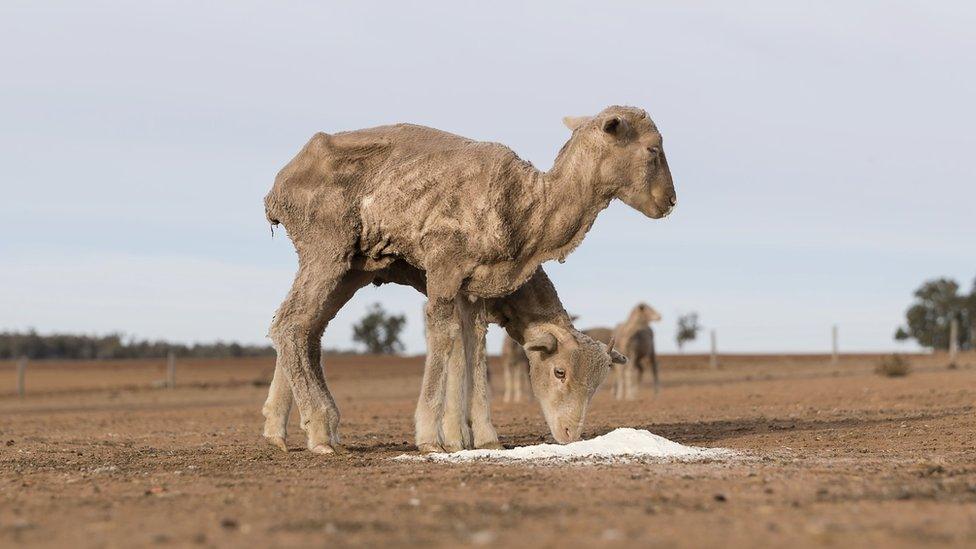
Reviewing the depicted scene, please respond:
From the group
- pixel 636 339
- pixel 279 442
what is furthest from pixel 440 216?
pixel 636 339

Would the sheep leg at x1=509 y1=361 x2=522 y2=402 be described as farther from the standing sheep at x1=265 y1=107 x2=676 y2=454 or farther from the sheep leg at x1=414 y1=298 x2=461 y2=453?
the sheep leg at x1=414 y1=298 x2=461 y2=453

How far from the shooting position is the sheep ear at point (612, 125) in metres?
11.7

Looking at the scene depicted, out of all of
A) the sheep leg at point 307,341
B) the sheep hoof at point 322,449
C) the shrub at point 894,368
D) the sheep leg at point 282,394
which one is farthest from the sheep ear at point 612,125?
the shrub at point 894,368

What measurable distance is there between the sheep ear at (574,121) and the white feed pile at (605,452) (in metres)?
3.01

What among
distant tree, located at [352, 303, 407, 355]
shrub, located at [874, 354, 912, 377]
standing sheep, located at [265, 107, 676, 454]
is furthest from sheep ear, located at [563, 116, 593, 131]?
distant tree, located at [352, 303, 407, 355]

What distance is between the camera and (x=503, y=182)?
1198 centimetres

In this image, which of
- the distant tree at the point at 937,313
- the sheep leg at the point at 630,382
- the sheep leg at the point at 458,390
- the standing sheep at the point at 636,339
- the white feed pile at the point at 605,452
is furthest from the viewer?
the distant tree at the point at 937,313

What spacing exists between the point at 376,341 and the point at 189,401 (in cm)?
3695

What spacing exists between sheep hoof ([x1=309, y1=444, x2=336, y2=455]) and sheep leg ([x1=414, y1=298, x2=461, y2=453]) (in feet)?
2.90

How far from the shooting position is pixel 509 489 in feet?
29.0

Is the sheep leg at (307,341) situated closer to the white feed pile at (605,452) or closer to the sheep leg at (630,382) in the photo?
the white feed pile at (605,452)

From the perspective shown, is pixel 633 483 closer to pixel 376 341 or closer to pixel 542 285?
Result: pixel 542 285

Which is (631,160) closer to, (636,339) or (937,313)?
(636,339)

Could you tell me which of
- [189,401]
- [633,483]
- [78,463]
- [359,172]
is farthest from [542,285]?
[189,401]
